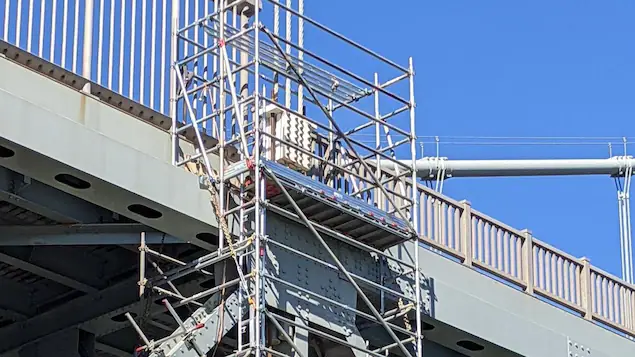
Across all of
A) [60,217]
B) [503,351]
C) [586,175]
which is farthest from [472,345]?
[586,175]

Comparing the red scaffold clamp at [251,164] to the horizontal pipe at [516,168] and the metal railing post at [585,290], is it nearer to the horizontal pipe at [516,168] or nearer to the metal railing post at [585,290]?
the metal railing post at [585,290]

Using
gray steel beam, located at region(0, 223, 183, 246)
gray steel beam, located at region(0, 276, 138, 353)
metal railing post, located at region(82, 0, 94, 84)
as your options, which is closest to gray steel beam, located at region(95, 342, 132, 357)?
gray steel beam, located at region(0, 276, 138, 353)

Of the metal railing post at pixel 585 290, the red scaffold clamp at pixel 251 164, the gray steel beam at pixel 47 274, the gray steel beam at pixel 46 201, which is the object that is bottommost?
the gray steel beam at pixel 47 274

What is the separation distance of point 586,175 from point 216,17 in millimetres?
38295

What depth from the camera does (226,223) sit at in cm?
2239

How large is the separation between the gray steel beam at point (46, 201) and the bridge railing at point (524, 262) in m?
6.23

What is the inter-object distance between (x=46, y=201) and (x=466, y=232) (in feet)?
26.8

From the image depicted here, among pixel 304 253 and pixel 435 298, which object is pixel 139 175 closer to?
pixel 304 253

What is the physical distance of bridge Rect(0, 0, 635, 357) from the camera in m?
21.4

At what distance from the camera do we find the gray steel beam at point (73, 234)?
22.0 m

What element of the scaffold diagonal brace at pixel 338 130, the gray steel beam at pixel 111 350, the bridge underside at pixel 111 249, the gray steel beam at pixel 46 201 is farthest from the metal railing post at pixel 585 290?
the gray steel beam at pixel 46 201

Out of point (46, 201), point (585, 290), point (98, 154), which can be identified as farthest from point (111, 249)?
point (585, 290)

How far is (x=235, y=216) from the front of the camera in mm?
22578

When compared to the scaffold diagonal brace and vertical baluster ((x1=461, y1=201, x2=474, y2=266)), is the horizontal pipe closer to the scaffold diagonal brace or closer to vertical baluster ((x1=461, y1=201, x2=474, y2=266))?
vertical baluster ((x1=461, y1=201, x2=474, y2=266))
